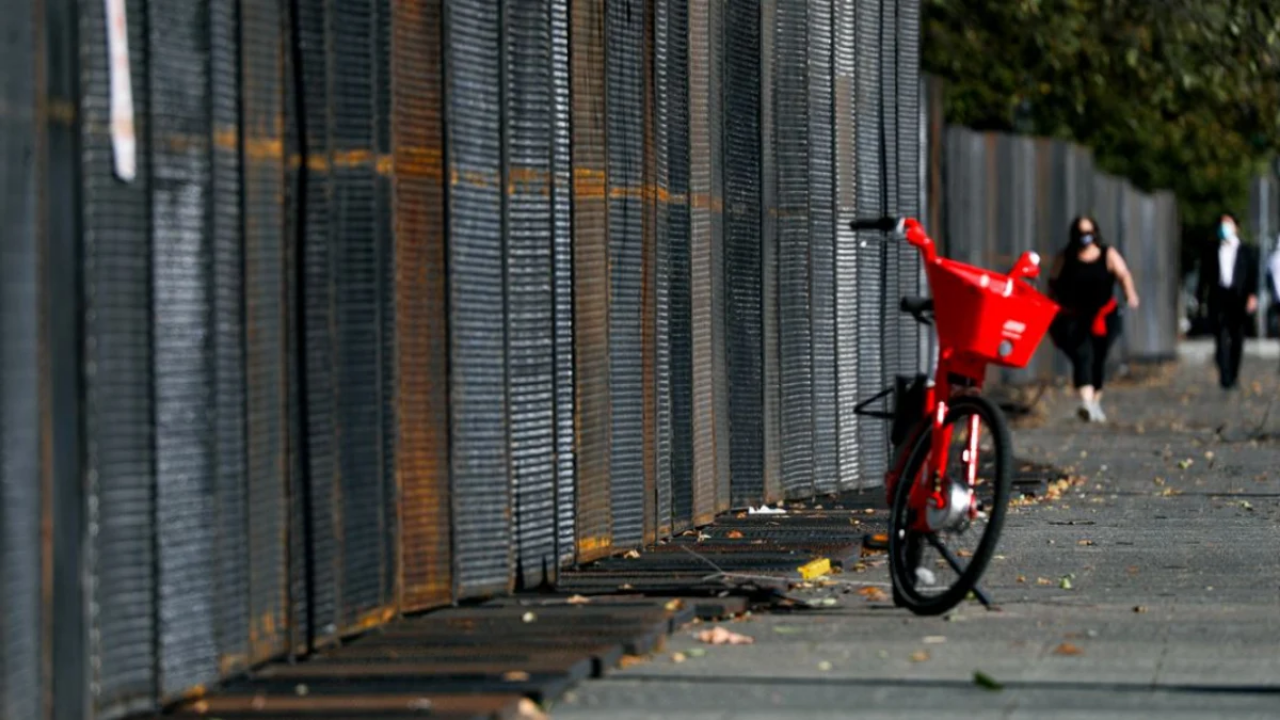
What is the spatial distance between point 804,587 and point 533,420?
44.6 inches

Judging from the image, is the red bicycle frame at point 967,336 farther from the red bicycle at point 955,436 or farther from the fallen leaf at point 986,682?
the fallen leaf at point 986,682

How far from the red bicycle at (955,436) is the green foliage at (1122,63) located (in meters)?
14.5

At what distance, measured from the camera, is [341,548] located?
8523 millimetres

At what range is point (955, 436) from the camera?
31.5 feet

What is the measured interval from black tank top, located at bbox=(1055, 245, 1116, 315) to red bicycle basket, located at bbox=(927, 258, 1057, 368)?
13.3 m

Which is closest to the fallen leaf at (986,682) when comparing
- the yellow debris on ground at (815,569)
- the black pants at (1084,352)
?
the yellow debris on ground at (815,569)

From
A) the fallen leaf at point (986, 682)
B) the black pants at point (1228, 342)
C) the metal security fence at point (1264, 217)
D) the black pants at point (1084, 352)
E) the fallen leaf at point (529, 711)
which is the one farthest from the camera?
the metal security fence at point (1264, 217)

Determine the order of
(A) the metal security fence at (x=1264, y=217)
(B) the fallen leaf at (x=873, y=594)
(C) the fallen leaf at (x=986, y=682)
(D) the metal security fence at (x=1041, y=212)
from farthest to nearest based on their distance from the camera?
(A) the metal security fence at (x=1264, y=217) → (D) the metal security fence at (x=1041, y=212) → (B) the fallen leaf at (x=873, y=594) → (C) the fallen leaf at (x=986, y=682)

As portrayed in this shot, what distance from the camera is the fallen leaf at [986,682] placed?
Answer: 7.80m

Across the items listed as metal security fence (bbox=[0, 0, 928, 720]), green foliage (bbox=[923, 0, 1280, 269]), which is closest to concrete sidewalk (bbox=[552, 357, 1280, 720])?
metal security fence (bbox=[0, 0, 928, 720])

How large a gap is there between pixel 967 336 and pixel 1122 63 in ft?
58.7

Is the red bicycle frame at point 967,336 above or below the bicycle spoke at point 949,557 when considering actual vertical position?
above

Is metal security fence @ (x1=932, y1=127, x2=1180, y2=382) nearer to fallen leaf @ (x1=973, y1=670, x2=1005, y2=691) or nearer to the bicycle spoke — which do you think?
the bicycle spoke

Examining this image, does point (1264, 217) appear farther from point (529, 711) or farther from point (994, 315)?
point (529, 711)
